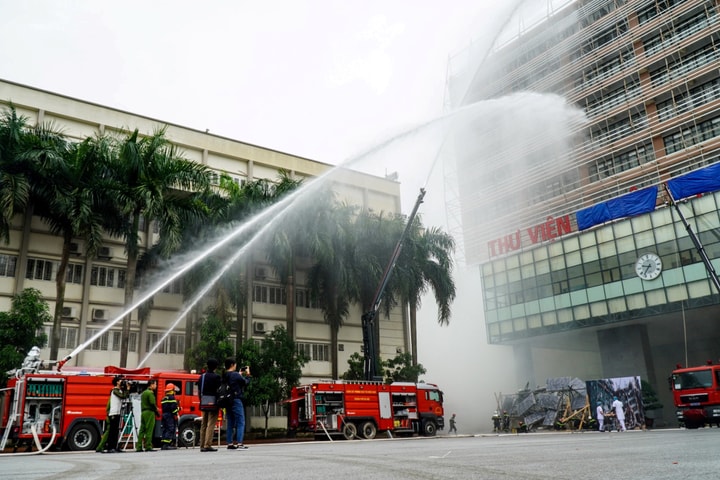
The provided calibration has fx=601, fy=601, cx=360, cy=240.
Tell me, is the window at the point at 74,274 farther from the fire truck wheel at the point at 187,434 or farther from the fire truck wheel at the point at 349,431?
the fire truck wheel at the point at 349,431

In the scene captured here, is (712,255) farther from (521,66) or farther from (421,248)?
(521,66)

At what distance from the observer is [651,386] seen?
3734cm

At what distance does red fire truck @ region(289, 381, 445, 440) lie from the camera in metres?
24.9

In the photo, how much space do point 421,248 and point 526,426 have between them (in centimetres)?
1218

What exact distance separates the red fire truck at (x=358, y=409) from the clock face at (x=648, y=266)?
18.5 metres

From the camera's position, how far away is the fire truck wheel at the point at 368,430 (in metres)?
25.6

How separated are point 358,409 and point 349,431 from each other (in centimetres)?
100

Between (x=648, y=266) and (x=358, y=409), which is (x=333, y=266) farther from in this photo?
(x=648, y=266)

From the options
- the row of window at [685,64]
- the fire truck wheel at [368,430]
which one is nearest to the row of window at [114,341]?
the fire truck wheel at [368,430]

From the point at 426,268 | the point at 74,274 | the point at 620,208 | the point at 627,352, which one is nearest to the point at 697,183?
the point at 620,208

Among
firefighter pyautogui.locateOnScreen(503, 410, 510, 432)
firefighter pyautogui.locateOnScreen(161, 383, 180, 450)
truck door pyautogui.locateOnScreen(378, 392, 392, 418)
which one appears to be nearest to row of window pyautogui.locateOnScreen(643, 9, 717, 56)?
firefighter pyautogui.locateOnScreen(503, 410, 510, 432)

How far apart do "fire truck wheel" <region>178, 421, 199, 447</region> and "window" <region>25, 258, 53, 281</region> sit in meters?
14.5

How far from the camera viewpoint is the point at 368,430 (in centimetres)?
2589

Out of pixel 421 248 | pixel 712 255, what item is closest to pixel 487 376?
pixel 421 248
